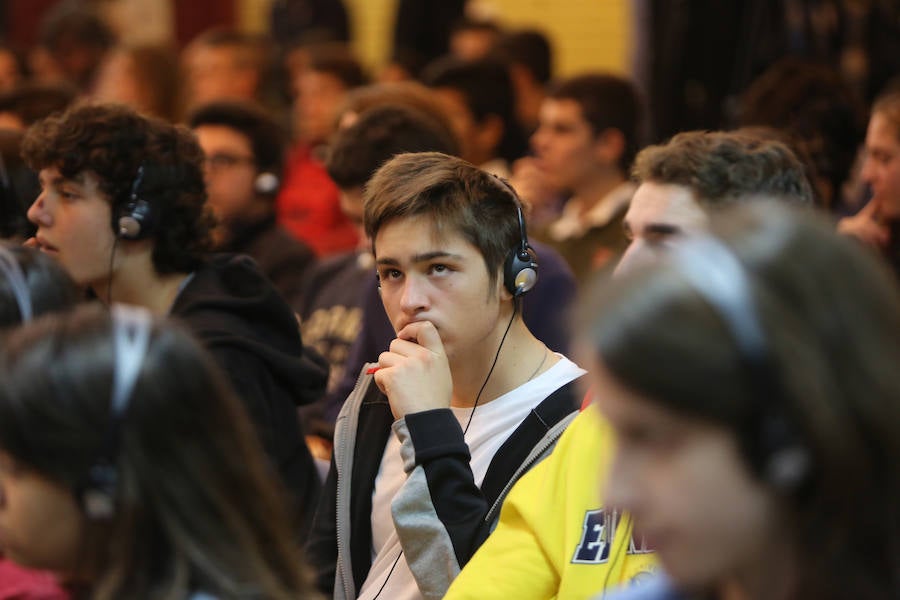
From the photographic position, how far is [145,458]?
4.20 feet

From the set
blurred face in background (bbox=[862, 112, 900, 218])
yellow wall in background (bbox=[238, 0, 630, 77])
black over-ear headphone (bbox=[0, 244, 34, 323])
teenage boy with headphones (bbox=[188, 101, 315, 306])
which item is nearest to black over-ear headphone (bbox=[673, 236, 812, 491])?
black over-ear headphone (bbox=[0, 244, 34, 323])

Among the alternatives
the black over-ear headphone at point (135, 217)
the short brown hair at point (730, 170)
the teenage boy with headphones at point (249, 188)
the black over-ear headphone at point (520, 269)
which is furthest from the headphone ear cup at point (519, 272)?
the teenage boy with headphones at point (249, 188)

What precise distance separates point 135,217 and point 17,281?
37.9 inches

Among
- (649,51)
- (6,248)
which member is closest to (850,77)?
(649,51)

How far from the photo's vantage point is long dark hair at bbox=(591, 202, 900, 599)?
3.37 ft

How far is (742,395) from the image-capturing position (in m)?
1.03

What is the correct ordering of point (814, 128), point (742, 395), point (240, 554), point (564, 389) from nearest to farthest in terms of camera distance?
point (742, 395), point (240, 554), point (564, 389), point (814, 128)

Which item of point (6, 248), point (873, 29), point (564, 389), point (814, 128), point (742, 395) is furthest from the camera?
point (873, 29)

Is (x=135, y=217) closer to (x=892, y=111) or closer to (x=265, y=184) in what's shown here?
(x=265, y=184)

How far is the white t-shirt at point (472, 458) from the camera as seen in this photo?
222 centimetres

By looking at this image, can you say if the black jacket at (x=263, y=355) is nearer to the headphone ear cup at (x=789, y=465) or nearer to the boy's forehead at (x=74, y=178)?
the boy's forehead at (x=74, y=178)

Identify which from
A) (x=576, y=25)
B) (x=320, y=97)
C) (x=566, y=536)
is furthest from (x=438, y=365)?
(x=576, y=25)

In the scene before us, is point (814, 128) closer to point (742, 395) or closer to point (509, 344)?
point (509, 344)

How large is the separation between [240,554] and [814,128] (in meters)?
3.23
